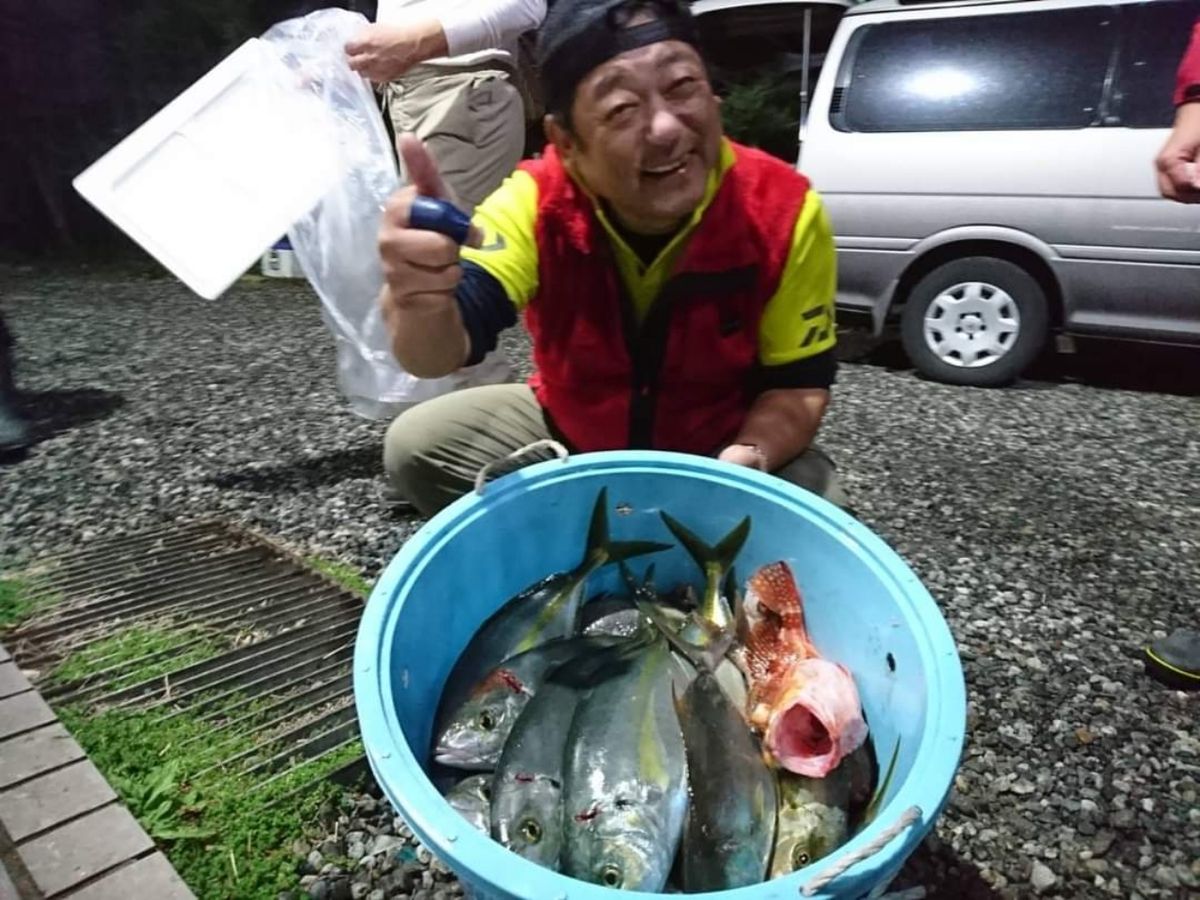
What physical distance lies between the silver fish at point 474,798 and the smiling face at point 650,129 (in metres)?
1.23

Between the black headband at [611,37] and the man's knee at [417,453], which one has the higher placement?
the black headband at [611,37]

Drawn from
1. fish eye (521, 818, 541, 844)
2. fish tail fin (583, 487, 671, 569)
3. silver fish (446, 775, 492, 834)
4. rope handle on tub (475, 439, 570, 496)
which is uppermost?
rope handle on tub (475, 439, 570, 496)

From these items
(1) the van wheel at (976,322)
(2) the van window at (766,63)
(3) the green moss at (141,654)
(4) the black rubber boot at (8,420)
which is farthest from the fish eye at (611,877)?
(2) the van window at (766,63)

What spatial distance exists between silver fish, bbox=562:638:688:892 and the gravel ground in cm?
69

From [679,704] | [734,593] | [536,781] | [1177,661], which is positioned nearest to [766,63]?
[1177,661]

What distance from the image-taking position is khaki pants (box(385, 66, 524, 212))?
3.41m

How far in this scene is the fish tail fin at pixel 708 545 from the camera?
74.0 inches

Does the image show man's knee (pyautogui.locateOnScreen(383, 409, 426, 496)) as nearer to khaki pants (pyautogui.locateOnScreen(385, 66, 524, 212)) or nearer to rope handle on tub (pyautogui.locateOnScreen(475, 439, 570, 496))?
rope handle on tub (pyautogui.locateOnScreen(475, 439, 570, 496))

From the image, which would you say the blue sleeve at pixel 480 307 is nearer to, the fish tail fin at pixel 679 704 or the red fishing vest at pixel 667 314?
the red fishing vest at pixel 667 314

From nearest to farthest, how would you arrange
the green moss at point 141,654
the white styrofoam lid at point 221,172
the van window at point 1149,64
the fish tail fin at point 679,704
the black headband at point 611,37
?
the fish tail fin at point 679,704, the black headband at point 611,37, the green moss at point 141,654, the white styrofoam lid at point 221,172, the van window at point 1149,64

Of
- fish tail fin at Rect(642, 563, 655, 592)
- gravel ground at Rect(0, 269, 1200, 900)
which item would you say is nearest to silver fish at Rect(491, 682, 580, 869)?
fish tail fin at Rect(642, 563, 655, 592)

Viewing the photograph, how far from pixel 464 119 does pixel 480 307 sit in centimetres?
184

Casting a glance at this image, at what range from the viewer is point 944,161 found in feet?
18.1

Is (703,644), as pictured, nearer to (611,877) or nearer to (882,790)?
(882,790)
